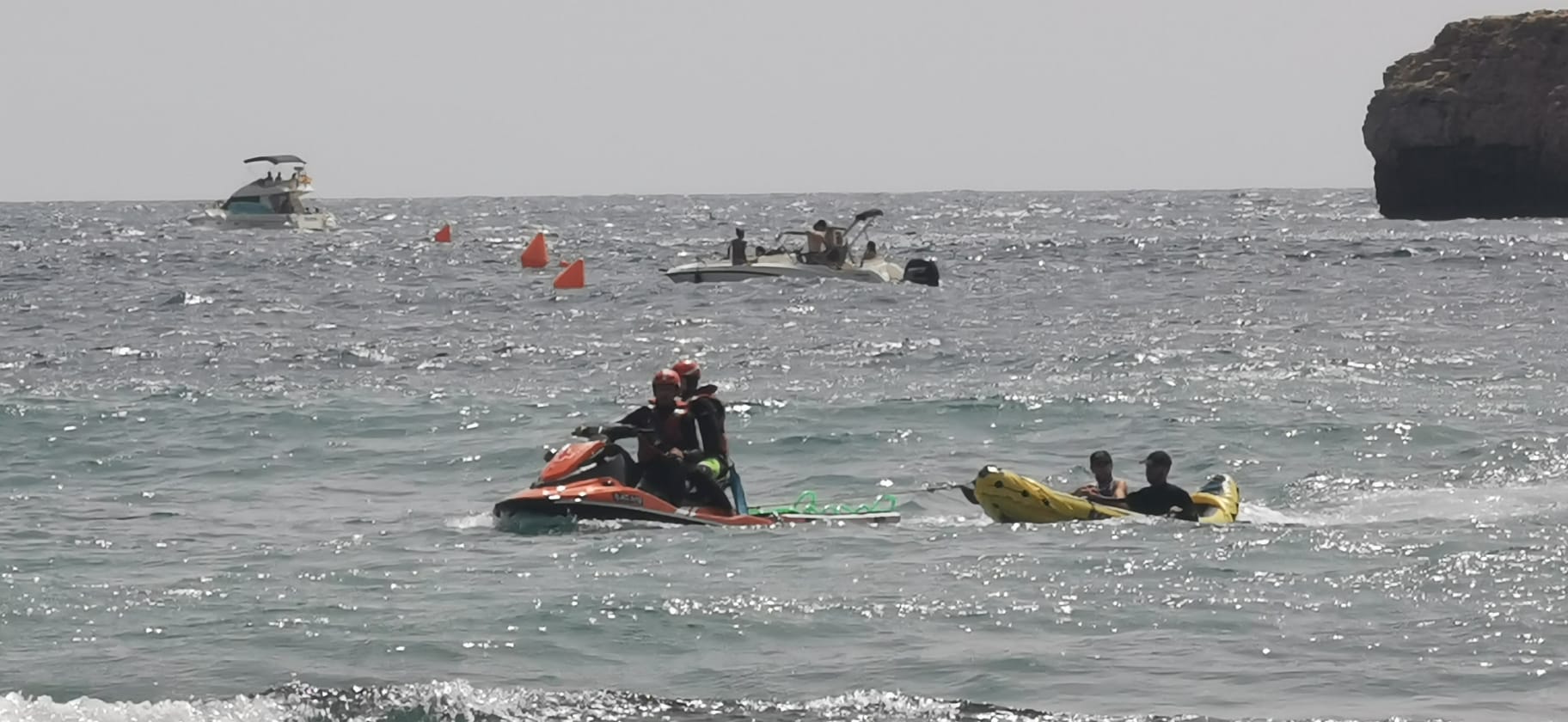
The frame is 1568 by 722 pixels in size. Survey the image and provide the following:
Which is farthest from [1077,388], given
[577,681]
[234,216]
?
[234,216]

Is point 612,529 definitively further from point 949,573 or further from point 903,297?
point 903,297

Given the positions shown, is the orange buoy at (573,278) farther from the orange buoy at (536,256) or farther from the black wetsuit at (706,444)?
the black wetsuit at (706,444)

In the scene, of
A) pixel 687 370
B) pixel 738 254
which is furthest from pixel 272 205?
pixel 687 370

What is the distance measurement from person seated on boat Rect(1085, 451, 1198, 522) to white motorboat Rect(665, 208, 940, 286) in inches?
994

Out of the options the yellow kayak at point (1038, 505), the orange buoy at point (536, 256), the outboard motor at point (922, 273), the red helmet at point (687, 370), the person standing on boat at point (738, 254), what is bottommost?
the orange buoy at point (536, 256)

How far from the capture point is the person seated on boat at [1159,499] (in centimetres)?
1644

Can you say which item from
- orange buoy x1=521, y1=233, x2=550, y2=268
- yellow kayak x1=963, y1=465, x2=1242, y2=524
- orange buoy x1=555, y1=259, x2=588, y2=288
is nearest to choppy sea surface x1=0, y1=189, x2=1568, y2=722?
yellow kayak x1=963, y1=465, x2=1242, y2=524

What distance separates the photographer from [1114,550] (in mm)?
14961

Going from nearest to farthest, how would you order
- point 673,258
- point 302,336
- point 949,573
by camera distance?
point 949,573 → point 302,336 → point 673,258

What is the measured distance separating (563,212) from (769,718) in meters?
122

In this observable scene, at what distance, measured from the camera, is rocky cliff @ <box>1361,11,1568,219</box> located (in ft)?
248

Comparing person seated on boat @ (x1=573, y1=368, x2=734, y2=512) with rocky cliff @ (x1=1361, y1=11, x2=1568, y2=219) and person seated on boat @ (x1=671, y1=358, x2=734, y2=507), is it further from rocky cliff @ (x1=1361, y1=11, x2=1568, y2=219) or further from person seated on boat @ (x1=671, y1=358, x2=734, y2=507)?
rocky cliff @ (x1=1361, y1=11, x2=1568, y2=219)

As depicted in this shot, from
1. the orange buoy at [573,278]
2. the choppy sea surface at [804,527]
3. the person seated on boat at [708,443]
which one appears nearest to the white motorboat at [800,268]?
the choppy sea surface at [804,527]

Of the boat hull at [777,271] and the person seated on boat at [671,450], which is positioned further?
the boat hull at [777,271]
